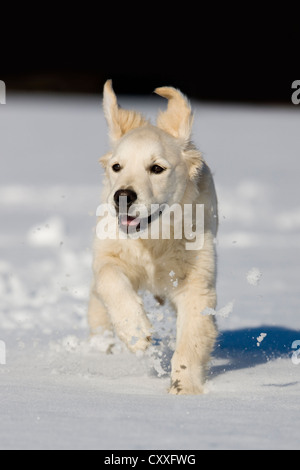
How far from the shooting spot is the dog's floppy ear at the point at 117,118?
420 cm

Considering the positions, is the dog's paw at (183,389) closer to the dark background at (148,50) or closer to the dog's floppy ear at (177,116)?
the dog's floppy ear at (177,116)

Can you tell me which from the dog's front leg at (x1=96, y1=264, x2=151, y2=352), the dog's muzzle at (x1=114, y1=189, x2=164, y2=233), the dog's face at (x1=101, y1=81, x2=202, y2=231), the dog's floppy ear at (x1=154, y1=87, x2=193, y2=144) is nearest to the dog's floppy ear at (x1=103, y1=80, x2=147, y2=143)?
the dog's face at (x1=101, y1=81, x2=202, y2=231)

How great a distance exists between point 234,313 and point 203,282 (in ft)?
4.64

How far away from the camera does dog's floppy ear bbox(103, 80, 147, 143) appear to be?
420 cm

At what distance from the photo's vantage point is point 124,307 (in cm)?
360

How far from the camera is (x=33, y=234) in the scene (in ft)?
25.4

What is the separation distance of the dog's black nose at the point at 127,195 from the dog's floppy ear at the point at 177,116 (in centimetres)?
67

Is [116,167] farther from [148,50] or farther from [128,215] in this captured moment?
[148,50]

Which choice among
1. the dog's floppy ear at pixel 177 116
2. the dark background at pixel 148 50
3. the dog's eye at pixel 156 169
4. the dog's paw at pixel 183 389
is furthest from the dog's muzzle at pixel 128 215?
the dark background at pixel 148 50

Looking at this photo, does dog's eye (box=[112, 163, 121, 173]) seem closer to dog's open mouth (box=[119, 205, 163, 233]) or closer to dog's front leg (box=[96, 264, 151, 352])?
dog's open mouth (box=[119, 205, 163, 233])

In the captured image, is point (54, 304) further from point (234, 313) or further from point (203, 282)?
point (203, 282)

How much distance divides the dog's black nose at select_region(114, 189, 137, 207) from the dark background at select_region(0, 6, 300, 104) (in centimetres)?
1983

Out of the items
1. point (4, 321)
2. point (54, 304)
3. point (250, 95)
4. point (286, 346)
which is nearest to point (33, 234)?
point (54, 304)

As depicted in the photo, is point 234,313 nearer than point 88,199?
Yes
